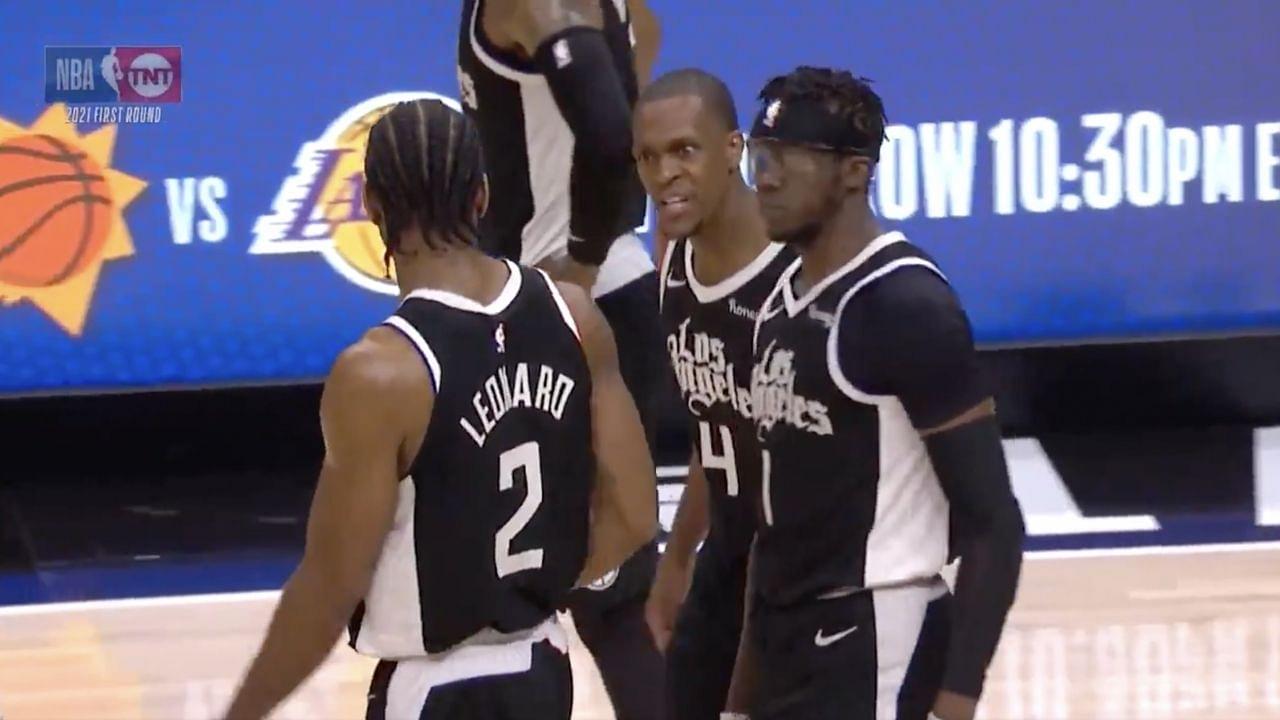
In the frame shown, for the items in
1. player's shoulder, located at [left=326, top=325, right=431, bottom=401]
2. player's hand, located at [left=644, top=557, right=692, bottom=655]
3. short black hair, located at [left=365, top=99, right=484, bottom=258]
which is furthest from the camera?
player's hand, located at [left=644, top=557, right=692, bottom=655]

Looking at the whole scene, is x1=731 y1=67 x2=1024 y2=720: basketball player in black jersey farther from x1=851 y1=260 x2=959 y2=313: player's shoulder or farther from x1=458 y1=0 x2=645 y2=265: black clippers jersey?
x1=458 y1=0 x2=645 y2=265: black clippers jersey

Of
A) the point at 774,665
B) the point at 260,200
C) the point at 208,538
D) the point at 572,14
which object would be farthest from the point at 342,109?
the point at 774,665

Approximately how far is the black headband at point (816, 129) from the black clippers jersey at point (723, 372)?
1.71 ft

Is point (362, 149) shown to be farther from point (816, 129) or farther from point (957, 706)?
point (957, 706)

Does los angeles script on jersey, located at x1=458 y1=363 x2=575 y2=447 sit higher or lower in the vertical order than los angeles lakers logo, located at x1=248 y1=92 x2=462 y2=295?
lower

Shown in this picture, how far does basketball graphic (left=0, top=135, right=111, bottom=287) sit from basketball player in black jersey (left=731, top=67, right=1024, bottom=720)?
14.2 feet

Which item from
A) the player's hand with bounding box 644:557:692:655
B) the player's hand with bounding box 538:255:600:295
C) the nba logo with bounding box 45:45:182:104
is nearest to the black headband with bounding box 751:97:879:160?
the player's hand with bounding box 644:557:692:655

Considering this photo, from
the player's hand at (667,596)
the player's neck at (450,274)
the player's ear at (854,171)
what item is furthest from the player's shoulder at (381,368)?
the player's hand at (667,596)

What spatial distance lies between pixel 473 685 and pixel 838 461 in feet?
1.79

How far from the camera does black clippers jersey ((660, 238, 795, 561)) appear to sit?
3207 millimetres

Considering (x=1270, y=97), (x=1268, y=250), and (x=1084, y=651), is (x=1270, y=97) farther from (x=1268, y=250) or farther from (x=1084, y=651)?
(x=1084, y=651)

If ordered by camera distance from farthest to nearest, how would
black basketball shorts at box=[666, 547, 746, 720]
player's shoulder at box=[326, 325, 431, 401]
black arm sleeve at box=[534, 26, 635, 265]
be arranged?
black arm sleeve at box=[534, 26, 635, 265]
black basketball shorts at box=[666, 547, 746, 720]
player's shoulder at box=[326, 325, 431, 401]

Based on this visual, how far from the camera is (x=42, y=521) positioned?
6.72 m

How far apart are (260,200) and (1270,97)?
338 cm
